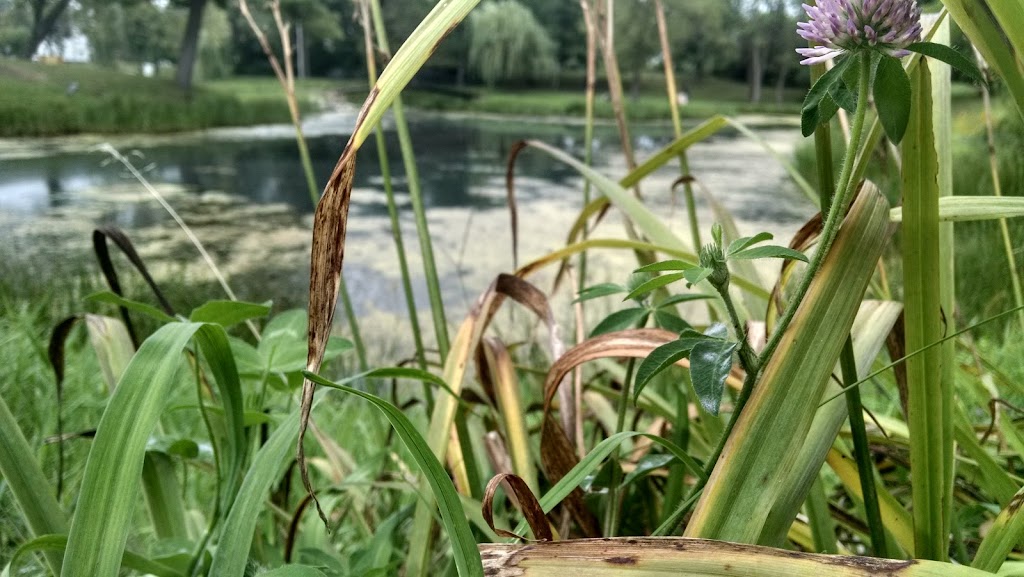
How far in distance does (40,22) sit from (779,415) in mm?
1603

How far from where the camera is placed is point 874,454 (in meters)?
0.42

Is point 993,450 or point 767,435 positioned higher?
point 767,435

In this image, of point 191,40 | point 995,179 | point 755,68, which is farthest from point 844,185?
point 755,68

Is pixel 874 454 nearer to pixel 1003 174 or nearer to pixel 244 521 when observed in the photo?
pixel 244 521

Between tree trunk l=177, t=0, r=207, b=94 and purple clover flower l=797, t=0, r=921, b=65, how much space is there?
2801mm

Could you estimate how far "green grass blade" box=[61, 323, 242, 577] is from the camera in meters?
0.17

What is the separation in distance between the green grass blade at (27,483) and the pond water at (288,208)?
0.57 meters

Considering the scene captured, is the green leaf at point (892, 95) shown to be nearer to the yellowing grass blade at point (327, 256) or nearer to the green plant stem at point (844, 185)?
the green plant stem at point (844, 185)

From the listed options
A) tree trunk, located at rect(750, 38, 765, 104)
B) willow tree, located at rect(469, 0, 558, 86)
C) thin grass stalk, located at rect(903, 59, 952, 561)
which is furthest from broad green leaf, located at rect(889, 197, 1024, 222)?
tree trunk, located at rect(750, 38, 765, 104)

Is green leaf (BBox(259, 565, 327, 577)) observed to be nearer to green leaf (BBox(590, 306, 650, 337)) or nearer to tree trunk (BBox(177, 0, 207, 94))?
green leaf (BBox(590, 306, 650, 337))

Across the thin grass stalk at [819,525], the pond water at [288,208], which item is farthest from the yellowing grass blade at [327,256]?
the pond water at [288,208]

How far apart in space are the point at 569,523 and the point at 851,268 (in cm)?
20

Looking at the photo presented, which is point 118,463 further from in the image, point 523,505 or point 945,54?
point 945,54

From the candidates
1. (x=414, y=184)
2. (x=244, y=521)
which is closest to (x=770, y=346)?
(x=244, y=521)
